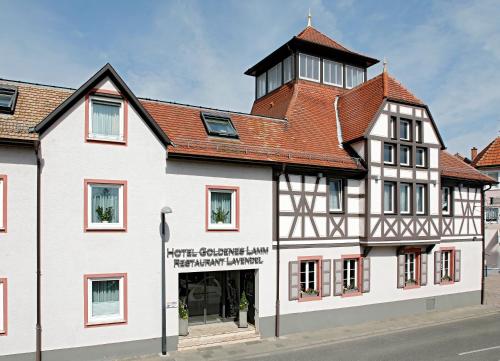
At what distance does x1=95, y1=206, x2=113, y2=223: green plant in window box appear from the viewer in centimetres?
1387

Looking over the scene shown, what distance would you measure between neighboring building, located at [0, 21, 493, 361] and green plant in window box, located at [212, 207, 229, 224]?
0.19ft

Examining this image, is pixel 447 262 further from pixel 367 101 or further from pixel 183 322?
pixel 183 322

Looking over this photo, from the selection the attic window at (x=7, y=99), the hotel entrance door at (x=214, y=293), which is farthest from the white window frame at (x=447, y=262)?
the attic window at (x=7, y=99)

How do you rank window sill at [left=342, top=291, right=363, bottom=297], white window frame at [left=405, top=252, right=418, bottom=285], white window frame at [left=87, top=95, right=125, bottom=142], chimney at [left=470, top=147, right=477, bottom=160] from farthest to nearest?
chimney at [left=470, top=147, right=477, bottom=160]
white window frame at [left=405, top=252, right=418, bottom=285]
window sill at [left=342, top=291, right=363, bottom=297]
white window frame at [left=87, top=95, right=125, bottom=142]

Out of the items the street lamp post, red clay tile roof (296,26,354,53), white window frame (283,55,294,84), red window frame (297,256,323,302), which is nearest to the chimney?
red clay tile roof (296,26,354,53)

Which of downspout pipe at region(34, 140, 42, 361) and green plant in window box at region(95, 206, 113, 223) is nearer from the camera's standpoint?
downspout pipe at region(34, 140, 42, 361)

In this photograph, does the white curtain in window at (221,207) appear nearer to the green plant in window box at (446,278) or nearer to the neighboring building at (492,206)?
the green plant in window box at (446,278)

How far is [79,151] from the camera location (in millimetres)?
13539

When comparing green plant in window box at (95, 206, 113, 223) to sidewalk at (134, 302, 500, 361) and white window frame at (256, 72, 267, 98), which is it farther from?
white window frame at (256, 72, 267, 98)

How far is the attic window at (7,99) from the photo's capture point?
43.7ft

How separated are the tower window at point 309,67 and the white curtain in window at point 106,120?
37.5 feet

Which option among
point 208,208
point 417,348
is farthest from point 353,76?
point 417,348

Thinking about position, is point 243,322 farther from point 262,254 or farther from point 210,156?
point 210,156

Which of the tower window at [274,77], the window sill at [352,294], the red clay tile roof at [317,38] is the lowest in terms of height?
the window sill at [352,294]
